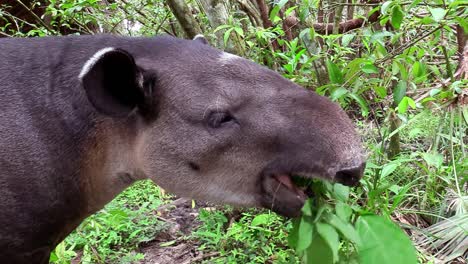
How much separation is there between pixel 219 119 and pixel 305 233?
0.68m

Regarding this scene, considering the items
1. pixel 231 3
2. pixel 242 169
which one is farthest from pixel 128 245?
pixel 231 3

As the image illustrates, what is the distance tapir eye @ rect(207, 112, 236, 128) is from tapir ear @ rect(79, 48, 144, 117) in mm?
397

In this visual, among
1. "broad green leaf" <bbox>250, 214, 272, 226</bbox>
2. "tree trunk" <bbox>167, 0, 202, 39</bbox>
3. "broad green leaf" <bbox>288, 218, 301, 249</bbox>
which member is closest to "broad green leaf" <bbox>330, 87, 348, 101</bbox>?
"broad green leaf" <bbox>288, 218, 301, 249</bbox>

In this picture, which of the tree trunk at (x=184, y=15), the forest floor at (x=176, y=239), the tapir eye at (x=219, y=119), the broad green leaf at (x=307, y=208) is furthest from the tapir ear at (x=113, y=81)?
the tree trunk at (x=184, y=15)

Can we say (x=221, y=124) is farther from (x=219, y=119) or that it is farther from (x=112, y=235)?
(x=112, y=235)

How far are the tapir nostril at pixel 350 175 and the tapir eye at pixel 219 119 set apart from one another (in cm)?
58

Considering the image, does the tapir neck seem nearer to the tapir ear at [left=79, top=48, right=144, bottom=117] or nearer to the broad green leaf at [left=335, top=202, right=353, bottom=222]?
the tapir ear at [left=79, top=48, right=144, bottom=117]

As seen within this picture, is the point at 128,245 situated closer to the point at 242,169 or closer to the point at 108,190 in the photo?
the point at 108,190

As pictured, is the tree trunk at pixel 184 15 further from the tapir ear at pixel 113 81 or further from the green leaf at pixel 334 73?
the tapir ear at pixel 113 81

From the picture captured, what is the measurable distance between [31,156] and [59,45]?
668 mm

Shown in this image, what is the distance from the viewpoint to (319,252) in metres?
2.67

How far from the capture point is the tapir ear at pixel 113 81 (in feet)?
8.38

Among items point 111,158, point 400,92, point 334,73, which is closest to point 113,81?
point 111,158

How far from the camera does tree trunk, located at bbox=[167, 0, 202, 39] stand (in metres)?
5.40
